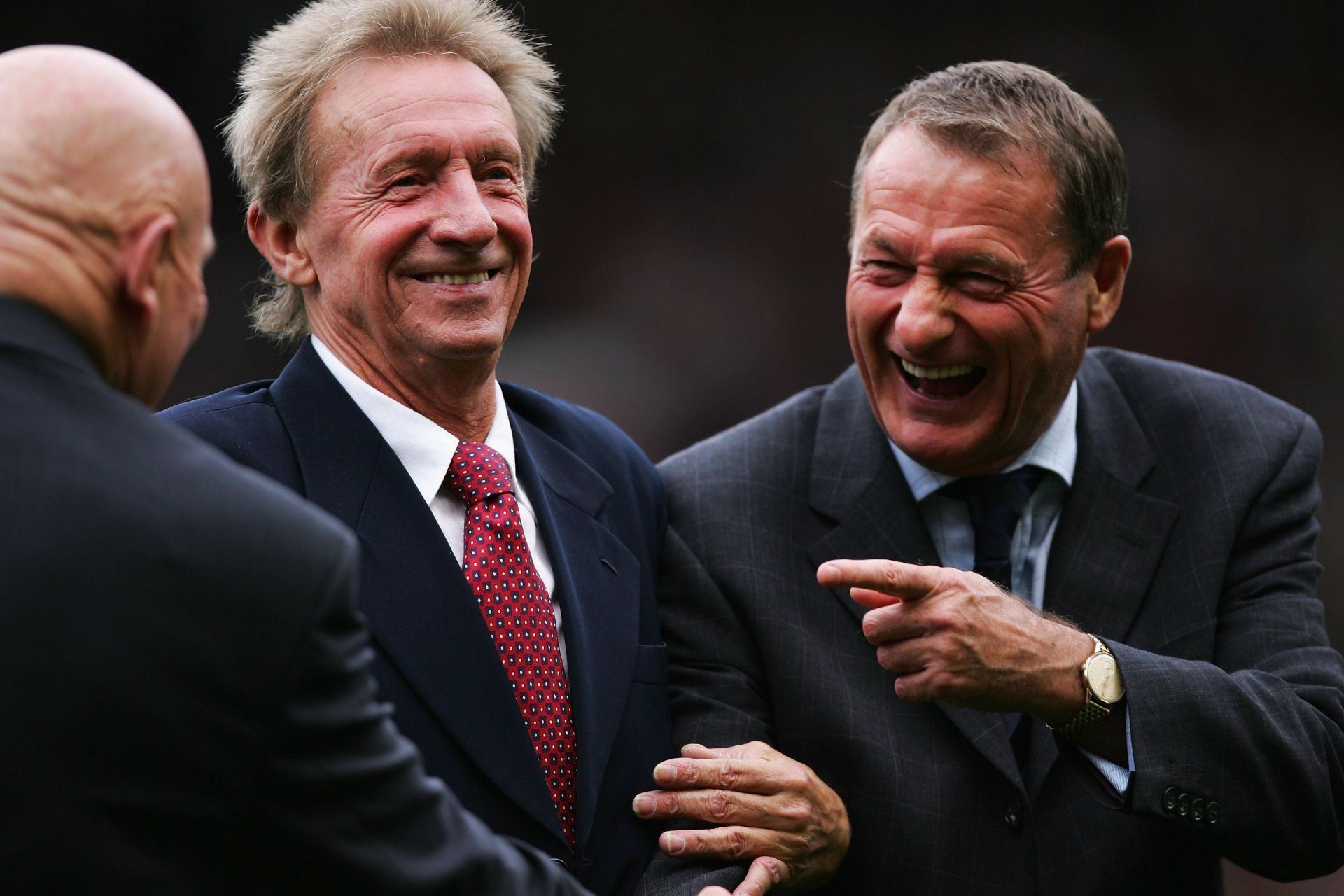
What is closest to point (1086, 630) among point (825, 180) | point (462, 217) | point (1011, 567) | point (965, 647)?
point (1011, 567)

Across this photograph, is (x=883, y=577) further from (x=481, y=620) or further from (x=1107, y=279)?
(x=1107, y=279)

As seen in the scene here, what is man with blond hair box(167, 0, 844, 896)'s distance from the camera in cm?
215

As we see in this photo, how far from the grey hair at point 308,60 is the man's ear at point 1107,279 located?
120 cm

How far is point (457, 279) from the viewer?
2.38 meters

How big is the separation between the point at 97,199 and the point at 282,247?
0.99 metres

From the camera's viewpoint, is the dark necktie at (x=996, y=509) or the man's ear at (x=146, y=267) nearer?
the man's ear at (x=146, y=267)

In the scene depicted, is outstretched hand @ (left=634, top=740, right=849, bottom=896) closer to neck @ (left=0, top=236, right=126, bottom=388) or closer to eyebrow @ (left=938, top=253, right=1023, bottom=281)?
eyebrow @ (left=938, top=253, right=1023, bottom=281)

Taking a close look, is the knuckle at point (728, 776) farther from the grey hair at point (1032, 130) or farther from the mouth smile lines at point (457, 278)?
the grey hair at point (1032, 130)

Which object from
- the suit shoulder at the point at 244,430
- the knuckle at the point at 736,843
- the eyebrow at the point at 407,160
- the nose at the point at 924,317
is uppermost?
the eyebrow at the point at 407,160

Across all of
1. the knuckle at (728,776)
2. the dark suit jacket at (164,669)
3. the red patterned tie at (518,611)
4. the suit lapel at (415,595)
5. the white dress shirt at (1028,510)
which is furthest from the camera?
the white dress shirt at (1028,510)

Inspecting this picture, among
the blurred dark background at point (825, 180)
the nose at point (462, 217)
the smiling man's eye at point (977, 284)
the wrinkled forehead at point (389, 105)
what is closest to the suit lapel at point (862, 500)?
the smiling man's eye at point (977, 284)

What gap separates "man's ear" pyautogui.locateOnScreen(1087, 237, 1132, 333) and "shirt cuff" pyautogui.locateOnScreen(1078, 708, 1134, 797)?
32.7 inches

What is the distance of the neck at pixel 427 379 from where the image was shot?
237cm

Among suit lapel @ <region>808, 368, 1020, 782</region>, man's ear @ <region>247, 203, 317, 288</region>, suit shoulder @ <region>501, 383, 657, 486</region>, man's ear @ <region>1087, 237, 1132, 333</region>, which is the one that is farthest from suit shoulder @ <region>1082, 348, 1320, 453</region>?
man's ear @ <region>247, 203, 317, 288</region>
